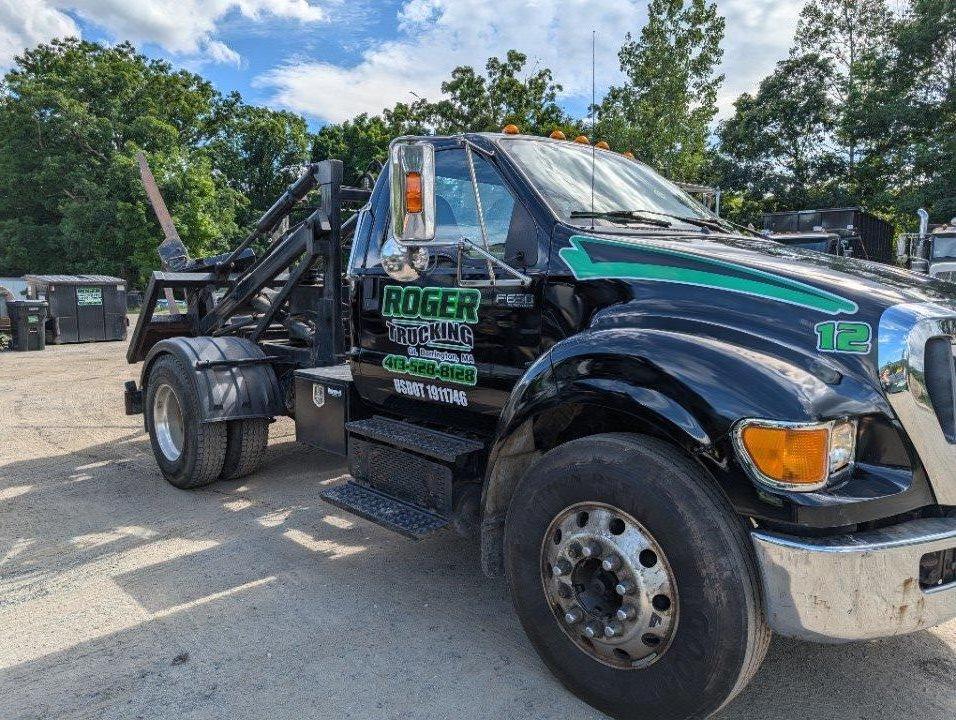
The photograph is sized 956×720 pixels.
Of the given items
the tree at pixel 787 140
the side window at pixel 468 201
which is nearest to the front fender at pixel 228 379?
the side window at pixel 468 201

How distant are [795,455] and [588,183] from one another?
1.94 m

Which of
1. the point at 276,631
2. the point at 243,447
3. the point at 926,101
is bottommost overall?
the point at 276,631

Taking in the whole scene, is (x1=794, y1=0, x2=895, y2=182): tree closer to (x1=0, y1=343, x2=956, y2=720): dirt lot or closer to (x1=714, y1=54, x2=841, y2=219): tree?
(x1=714, y1=54, x2=841, y2=219): tree

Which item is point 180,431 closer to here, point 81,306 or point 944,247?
point 944,247

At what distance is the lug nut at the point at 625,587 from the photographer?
2.52 metres

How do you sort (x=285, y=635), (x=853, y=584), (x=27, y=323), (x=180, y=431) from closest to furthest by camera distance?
1. (x=853, y=584)
2. (x=285, y=635)
3. (x=180, y=431)
4. (x=27, y=323)

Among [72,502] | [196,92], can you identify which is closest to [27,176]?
[196,92]

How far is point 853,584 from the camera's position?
216cm

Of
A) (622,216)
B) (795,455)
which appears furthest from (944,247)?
(795,455)

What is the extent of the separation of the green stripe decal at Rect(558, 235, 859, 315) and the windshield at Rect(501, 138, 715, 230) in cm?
25

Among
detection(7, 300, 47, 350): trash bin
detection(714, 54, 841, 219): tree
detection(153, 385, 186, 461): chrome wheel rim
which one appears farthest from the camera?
detection(714, 54, 841, 219): tree

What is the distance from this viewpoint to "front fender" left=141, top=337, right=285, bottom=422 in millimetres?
5395

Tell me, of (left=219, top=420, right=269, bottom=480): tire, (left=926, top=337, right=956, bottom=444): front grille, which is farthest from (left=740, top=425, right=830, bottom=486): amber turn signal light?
(left=219, top=420, right=269, bottom=480): tire

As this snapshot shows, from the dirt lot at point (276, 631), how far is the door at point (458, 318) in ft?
3.23
